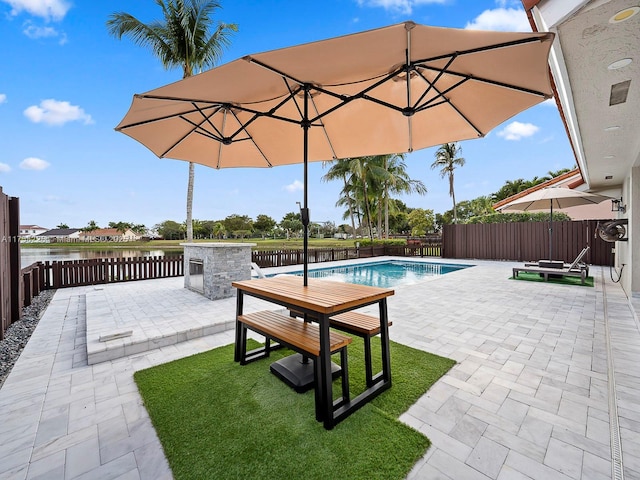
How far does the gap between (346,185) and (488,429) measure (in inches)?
713

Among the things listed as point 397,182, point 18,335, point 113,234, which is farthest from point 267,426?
point 113,234

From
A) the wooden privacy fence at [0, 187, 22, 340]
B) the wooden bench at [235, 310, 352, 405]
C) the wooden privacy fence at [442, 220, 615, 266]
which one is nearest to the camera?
the wooden bench at [235, 310, 352, 405]

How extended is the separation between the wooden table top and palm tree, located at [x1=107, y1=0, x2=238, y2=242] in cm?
859

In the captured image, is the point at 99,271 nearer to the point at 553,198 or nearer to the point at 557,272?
the point at 557,272

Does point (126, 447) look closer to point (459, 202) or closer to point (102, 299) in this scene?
point (102, 299)

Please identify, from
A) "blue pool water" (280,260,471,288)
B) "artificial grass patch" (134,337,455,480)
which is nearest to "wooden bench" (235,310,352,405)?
"artificial grass patch" (134,337,455,480)

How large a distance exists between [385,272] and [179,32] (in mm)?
11287

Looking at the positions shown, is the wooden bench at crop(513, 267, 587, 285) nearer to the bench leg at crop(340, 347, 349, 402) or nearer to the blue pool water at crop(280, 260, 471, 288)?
the blue pool water at crop(280, 260, 471, 288)

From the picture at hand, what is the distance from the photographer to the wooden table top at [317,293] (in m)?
1.98

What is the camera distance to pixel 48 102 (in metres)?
16.4

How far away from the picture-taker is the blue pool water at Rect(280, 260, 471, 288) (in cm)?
952

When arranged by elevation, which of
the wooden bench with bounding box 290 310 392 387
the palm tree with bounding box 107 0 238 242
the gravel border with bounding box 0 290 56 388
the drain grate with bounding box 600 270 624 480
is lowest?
the drain grate with bounding box 600 270 624 480

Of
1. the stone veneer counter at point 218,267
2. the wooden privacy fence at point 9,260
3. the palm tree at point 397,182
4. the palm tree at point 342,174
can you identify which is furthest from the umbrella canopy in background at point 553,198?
the palm tree at point 342,174

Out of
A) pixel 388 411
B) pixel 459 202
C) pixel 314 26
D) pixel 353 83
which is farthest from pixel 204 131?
pixel 459 202
